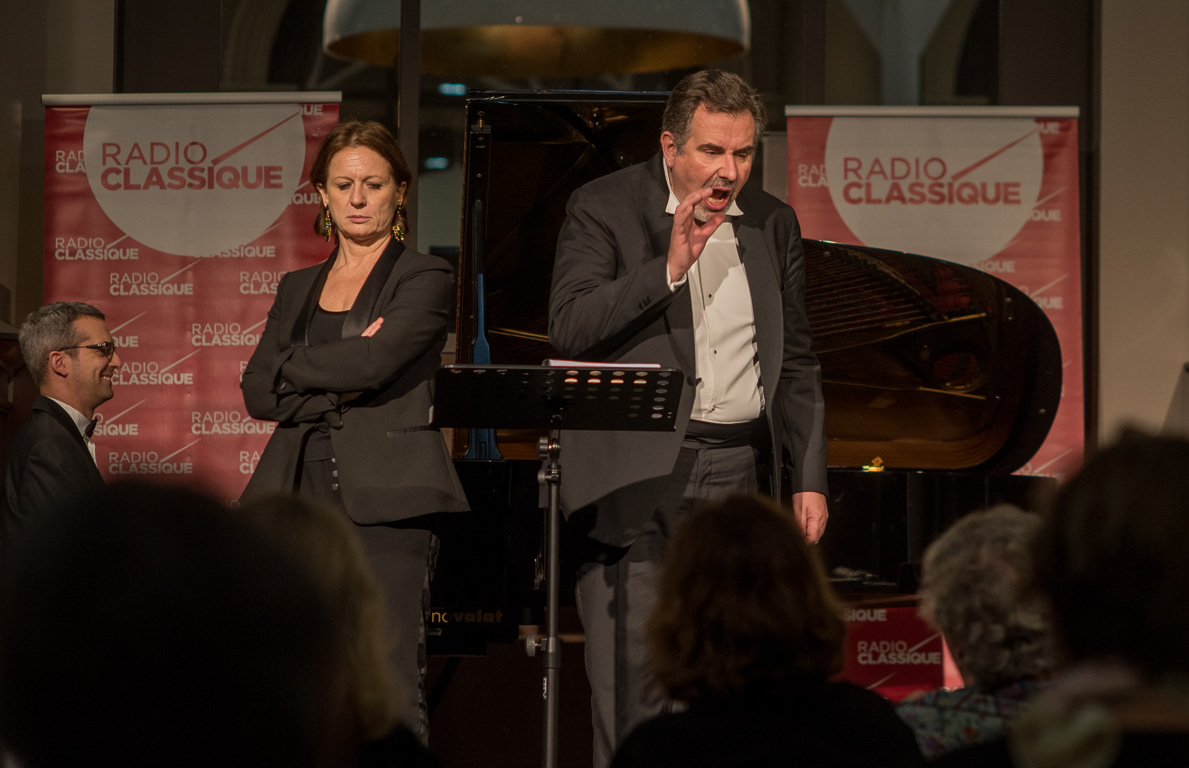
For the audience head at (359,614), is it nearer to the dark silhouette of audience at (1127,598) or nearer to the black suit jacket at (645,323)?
the dark silhouette of audience at (1127,598)

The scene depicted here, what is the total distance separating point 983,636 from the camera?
152 centimetres

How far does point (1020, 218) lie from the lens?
5.85m

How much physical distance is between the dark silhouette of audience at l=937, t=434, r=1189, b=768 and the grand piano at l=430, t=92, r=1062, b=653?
120 inches

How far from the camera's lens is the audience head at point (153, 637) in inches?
22.4

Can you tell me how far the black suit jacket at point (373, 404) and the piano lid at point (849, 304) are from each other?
1.23 metres

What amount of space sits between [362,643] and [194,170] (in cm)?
509

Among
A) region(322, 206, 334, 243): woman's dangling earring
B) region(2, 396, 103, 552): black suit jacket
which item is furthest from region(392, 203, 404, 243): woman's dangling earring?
region(2, 396, 103, 552): black suit jacket

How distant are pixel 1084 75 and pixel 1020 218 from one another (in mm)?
1365

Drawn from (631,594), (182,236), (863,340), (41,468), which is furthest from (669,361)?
(182,236)

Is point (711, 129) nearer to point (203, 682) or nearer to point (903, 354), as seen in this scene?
point (903, 354)

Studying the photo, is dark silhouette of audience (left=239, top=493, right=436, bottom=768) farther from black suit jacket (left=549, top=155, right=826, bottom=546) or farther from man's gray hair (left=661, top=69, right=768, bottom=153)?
man's gray hair (left=661, top=69, right=768, bottom=153)

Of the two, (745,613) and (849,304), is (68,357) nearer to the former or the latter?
(849,304)

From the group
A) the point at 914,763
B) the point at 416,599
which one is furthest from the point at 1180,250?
the point at 914,763

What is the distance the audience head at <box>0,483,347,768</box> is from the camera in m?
0.57
